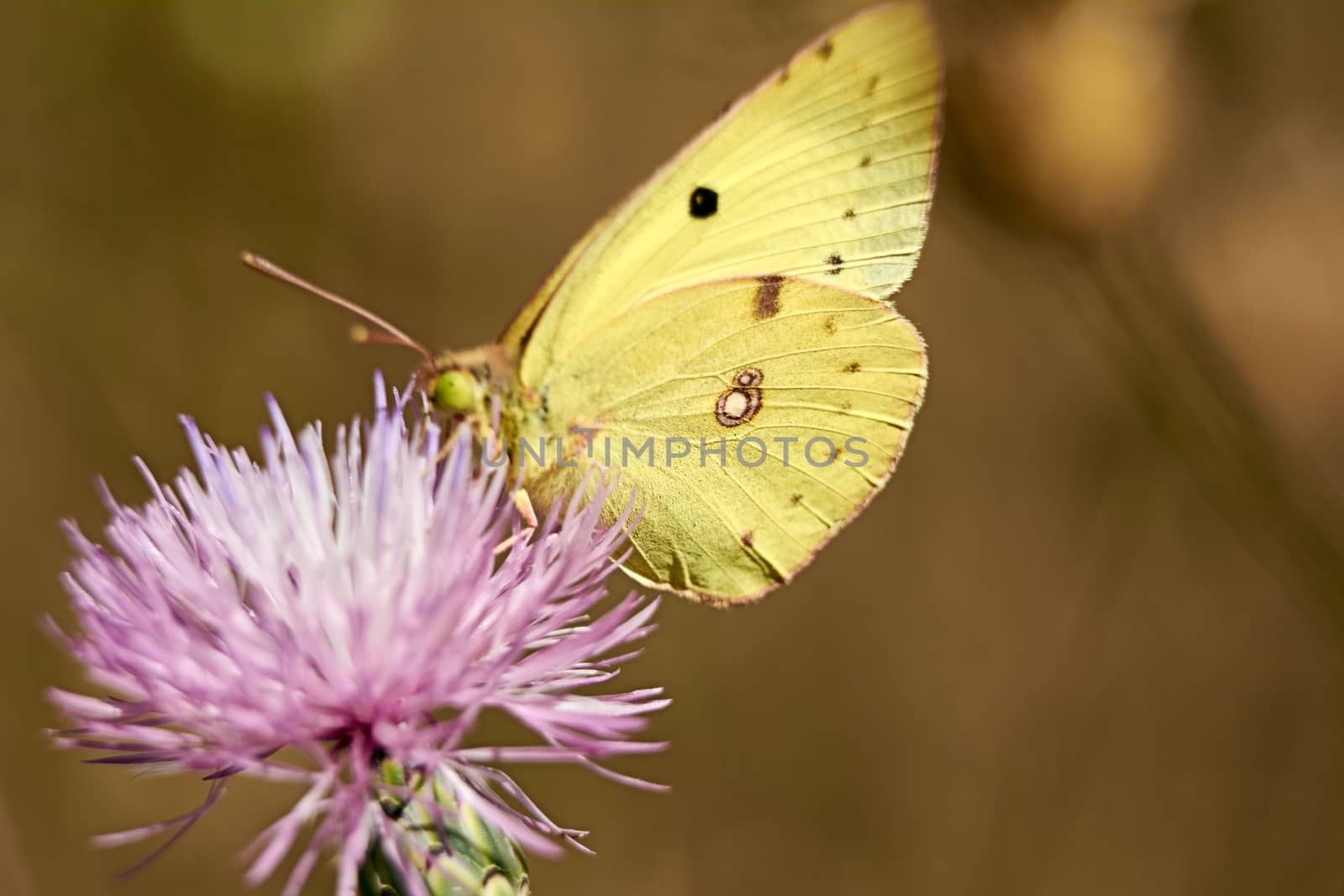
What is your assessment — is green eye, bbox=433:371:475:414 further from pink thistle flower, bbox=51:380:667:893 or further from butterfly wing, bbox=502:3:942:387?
pink thistle flower, bbox=51:380:667:893

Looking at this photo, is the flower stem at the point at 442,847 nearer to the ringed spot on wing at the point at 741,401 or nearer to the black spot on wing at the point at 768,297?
the ringed spot on wing at the point at 741,401

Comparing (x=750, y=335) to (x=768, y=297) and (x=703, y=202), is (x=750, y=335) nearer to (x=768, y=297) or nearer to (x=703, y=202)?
(x=768, y=297)

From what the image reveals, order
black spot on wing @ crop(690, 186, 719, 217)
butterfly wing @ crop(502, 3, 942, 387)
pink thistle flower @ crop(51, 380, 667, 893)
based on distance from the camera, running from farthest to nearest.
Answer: black spot on wing @ crop(690, 186, 719, 217) → butterfly wing @ crop(502, 3, 942, 387) → pink thistle flower @ crop(51, 380, 667, 893)

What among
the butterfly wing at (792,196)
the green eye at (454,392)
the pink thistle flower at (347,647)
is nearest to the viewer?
the pink thistle flower at (347,647)

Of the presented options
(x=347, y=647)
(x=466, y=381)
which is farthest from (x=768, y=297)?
(x=347, y=647)

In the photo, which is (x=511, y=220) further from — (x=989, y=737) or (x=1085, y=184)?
(x=989, y=737)

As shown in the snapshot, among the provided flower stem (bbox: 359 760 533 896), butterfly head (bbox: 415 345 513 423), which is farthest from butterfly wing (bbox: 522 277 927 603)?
flower stem (bbox: 359 760 533 896)

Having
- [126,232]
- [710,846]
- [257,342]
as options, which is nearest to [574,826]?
[710,846]

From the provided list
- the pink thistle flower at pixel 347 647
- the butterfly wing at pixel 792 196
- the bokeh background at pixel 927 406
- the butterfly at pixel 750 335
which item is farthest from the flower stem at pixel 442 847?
the bokeh background at pixel 927 406
